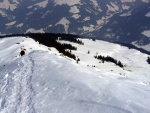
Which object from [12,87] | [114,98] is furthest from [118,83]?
[12,87]

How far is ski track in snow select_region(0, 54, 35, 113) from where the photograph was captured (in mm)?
31016

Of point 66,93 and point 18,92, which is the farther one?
point 18,92

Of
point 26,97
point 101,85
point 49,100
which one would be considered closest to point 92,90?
point 101,85

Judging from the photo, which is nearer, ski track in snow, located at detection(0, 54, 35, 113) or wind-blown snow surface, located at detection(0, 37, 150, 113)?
wind-blown snow surface, located at detection(0, 37, 150, 113)

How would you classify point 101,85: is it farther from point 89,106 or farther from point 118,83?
point 89,106

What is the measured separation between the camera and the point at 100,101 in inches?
1190

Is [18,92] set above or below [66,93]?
below

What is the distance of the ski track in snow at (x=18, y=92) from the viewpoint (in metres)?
31.0

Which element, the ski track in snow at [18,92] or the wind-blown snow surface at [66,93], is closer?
the wind-blown snow surface at [66,93]

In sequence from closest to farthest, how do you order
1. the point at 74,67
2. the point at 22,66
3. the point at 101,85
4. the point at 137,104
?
the point at 137,104 → the point at 101,85 → the point at 74,67 → the point at 22,66

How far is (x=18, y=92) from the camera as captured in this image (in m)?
35.8

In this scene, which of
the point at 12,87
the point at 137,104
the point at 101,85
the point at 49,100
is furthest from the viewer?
the point at 12,87

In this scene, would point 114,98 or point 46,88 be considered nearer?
point 114,98

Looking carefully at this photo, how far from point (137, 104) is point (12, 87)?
15828 millimetres
